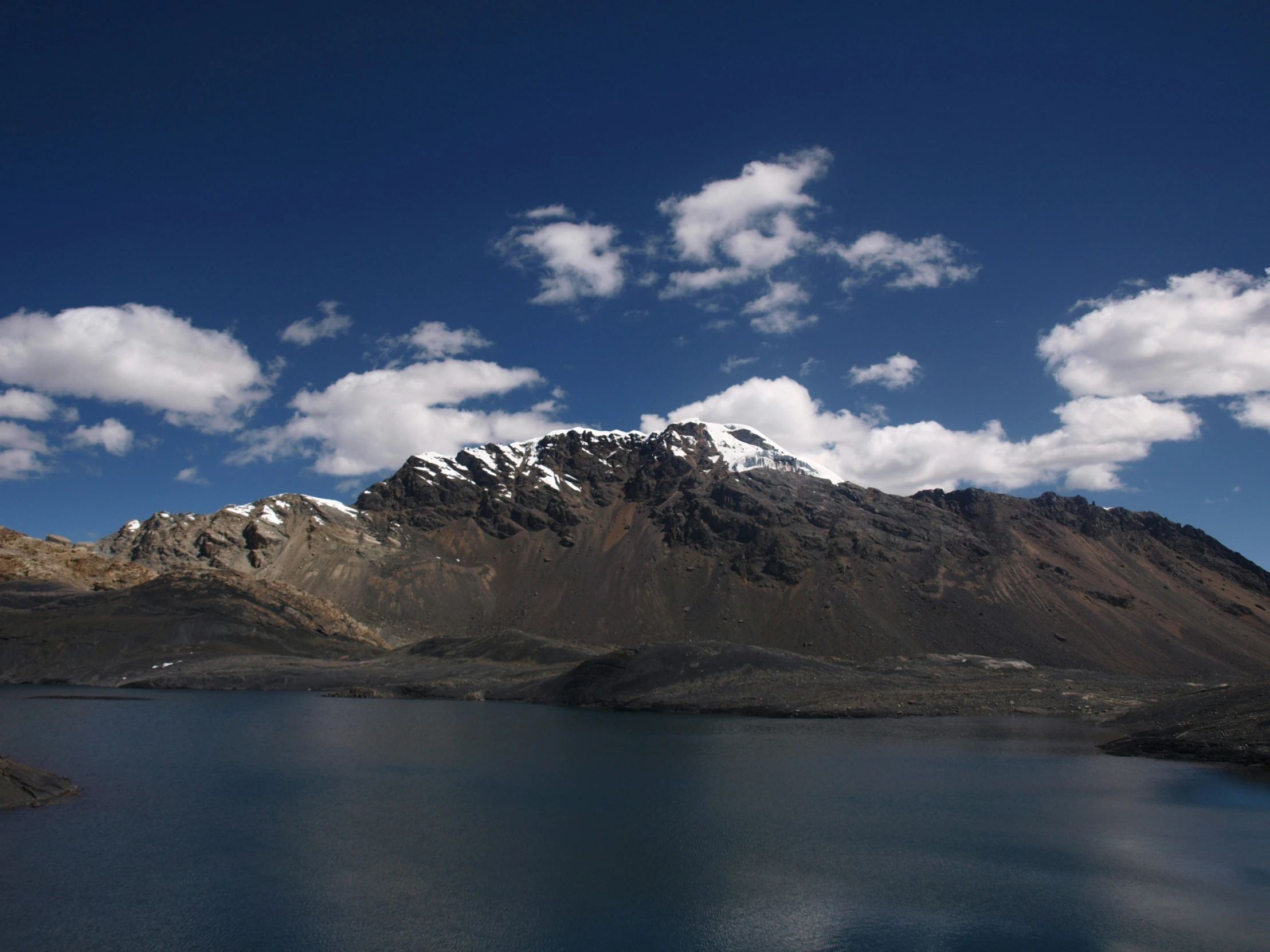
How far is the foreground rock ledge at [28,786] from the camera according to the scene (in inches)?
1490

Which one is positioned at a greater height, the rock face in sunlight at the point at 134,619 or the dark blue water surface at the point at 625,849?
the rock face in sunlight at the point at 134,619

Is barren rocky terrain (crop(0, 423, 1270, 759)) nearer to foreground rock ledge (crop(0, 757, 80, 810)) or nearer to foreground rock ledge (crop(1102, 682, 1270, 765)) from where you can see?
foreground rock ledge (crop(1102, 682, 1270, 765))

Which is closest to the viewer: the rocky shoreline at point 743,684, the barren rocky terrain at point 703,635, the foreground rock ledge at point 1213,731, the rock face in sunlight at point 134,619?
the foreground rock ledge at point 1213,731

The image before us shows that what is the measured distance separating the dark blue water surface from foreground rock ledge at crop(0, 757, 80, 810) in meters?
1.47

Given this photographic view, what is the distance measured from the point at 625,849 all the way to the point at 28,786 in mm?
30996

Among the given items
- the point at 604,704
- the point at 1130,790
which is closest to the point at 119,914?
the point at 1130,790

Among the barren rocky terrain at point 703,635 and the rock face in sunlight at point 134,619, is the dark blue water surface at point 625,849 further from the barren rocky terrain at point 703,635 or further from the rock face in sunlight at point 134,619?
the rock face in sunlight at point 134,619

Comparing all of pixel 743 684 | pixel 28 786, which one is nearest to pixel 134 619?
pixel 743 684

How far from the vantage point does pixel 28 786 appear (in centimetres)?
3950

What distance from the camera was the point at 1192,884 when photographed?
29.2 m

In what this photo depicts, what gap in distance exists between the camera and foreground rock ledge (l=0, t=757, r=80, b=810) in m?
37.8

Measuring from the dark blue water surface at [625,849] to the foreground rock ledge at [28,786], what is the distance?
147cm

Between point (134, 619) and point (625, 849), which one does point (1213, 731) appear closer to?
point (625, 849)

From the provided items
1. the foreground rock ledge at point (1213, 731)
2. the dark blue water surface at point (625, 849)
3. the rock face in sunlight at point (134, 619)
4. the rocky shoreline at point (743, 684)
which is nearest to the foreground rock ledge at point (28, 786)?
the dark blue water surface at point (625, 849)
